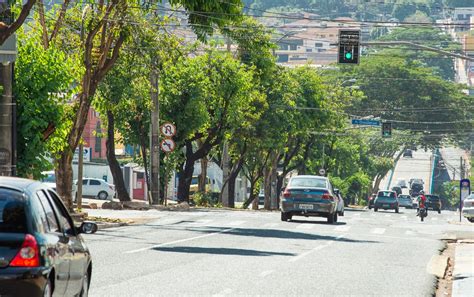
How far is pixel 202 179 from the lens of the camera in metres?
73.6

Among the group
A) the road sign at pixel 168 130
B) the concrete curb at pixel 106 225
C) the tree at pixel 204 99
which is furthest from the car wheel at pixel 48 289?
the tree at pixel 204 99

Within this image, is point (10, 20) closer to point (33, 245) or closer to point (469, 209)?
point (33, 245)

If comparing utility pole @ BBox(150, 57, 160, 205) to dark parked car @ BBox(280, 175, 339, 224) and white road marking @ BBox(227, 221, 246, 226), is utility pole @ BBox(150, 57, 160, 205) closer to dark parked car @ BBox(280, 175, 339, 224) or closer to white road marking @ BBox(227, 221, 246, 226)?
dark parked car @ BBox(280, 175, 339, 224)

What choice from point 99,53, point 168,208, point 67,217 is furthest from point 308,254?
point 168,208

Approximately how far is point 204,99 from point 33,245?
169 ft

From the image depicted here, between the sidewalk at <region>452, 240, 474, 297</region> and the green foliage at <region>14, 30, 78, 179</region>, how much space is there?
9.89 meters

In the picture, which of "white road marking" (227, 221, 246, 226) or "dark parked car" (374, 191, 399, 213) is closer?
"white road marking" (227, 221, 246, 226)

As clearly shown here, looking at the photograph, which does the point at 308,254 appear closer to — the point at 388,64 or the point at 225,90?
the point at 225,90

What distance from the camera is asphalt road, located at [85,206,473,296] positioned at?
690 inches

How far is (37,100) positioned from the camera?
3142 cm

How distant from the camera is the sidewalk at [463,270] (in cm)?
1828

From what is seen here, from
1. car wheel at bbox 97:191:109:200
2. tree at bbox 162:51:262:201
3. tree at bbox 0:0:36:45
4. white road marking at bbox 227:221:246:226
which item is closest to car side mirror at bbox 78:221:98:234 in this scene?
tree at bbox 0:0:36:45

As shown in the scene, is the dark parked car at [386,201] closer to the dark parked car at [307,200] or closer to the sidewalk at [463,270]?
the dark parked car at [307,200]

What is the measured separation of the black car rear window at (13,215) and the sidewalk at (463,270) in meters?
8.15
